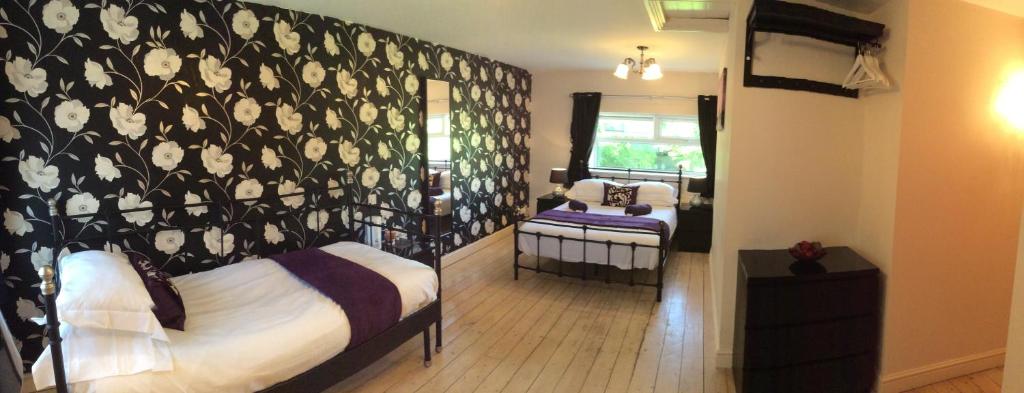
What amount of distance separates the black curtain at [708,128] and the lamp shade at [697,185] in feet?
0.83

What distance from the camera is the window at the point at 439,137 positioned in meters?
4.81

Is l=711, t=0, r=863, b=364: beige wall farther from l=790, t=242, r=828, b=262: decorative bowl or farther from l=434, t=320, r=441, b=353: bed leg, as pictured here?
l=434, t=320, r=441, b=353: bed leg

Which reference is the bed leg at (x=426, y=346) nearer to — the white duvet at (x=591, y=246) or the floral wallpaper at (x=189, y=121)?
the floral wallpaper at (x=189, y=121)

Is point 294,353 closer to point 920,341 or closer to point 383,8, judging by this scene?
point 383,8

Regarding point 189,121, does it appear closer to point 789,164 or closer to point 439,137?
point 439,137

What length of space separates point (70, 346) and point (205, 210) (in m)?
1.34

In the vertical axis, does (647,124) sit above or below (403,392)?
above

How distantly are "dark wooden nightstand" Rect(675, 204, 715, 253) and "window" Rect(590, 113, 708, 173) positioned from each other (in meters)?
0.79

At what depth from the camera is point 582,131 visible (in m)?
6.68

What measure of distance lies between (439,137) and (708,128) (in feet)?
10.9

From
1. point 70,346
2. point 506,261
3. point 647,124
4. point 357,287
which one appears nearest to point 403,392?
point 357,287

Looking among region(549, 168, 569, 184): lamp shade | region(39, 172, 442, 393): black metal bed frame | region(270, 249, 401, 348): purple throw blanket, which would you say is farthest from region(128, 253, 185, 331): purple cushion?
region(549, 168, 569, 184): lamp shade

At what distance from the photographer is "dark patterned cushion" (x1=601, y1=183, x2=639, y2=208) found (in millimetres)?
5855

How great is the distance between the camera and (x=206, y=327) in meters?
2.24
